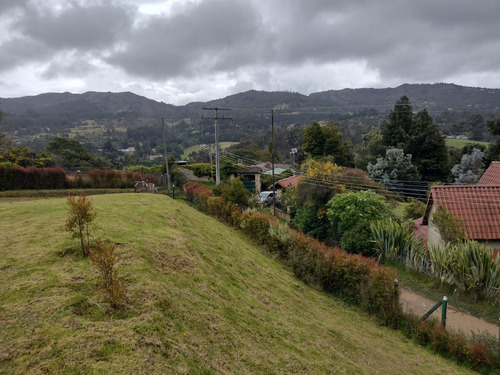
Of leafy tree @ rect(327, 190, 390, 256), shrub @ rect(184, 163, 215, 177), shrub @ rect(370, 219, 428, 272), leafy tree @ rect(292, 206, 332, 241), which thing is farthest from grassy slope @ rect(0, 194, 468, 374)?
shrub @ rect(184, 163, 215, 177)

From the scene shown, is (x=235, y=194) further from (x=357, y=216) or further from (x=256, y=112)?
(x=256, y=112)

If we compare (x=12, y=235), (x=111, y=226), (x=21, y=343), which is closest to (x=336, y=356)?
(x=21, y=343)

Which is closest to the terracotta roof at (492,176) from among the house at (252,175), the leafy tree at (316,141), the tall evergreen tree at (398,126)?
the tall evergreen tree at (398,126)

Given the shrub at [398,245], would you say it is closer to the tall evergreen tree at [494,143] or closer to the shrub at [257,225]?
the shrub at [257,225]

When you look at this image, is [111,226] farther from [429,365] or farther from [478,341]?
[478,341]

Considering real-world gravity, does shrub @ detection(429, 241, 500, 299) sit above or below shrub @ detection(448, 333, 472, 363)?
above

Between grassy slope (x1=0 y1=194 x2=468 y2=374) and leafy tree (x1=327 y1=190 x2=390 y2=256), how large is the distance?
6.23 m

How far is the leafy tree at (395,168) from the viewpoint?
111ft

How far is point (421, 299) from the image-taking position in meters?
11.0

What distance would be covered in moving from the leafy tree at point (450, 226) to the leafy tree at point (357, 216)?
3.44 meters

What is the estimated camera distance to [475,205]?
13.5 meters

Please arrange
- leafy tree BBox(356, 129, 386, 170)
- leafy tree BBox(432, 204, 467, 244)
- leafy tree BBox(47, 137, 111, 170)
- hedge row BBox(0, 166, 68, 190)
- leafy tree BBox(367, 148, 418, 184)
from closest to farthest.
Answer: leafy tree BBox(432, 204, 467, 244), hedge row BBox(0, 166, 68, 190), leafy tree BBox(367, 148, 418, 184), leafy tree BBox(356, 129, 386, 170), leafy tree BBox(47, 137, 111, 170)

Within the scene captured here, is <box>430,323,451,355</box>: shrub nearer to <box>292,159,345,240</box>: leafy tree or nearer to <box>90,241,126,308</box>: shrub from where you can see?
<box>90,241,126,308</box>: shrub

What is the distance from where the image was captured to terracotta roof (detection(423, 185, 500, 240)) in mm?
12789
